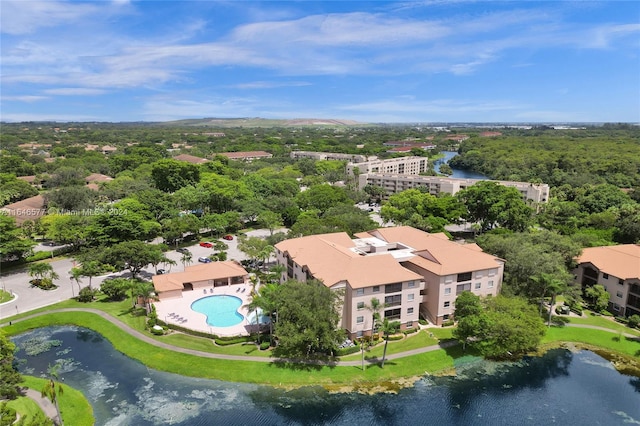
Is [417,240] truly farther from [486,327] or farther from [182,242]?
[182,242]

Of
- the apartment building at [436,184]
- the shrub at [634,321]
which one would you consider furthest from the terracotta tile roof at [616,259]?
the apartment building at [436,184]

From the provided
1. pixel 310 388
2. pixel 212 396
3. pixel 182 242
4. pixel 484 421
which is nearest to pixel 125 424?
pixel 212 396

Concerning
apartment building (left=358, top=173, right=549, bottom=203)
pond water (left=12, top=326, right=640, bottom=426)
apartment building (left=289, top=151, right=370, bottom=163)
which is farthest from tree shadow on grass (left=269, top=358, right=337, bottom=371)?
apartment building (left=289, top=151, right=370, bottom=163)

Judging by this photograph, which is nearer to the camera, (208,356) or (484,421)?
(484,421)

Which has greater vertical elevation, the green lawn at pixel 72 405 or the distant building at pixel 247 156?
the distant building at pixel 247 156

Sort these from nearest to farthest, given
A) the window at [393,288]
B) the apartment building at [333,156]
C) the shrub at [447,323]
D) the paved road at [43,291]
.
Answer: the window at [393,288] < the shrub at [447,323] < the paved road at [43,291] < the apartment building at [333,156]

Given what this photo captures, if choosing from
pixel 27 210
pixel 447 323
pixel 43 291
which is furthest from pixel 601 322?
pixel 27 210

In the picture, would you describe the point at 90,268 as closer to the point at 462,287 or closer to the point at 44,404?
the point at 44,404

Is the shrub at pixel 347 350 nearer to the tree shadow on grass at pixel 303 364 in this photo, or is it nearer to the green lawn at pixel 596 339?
the tree shadow on grass at pixel 303 364
